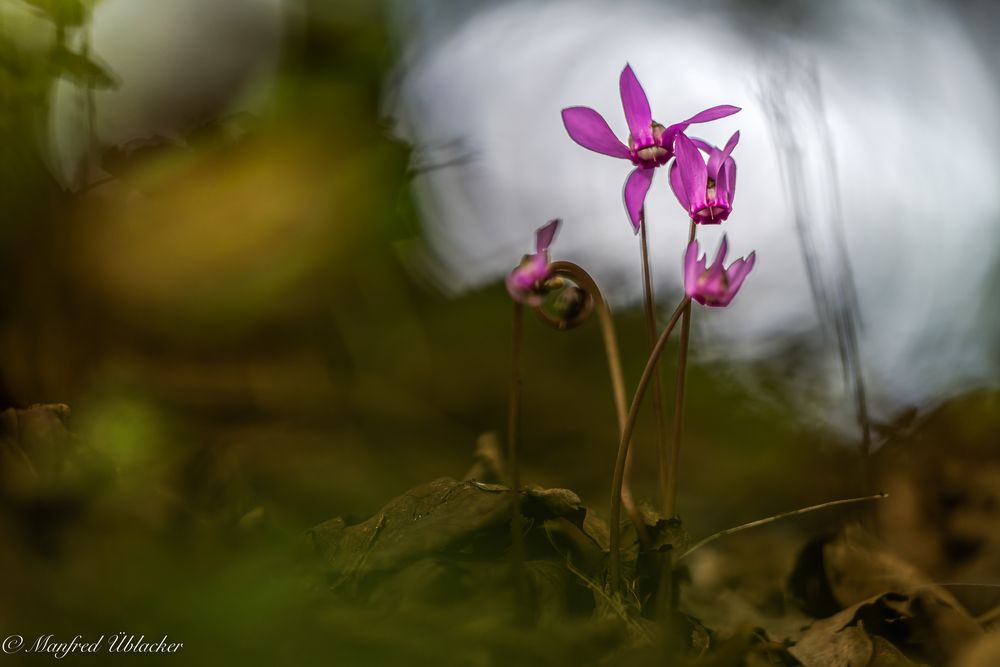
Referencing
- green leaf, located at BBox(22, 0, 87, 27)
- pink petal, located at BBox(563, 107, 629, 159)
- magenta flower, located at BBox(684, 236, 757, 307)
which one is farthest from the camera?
green leaf, located at BBox(22, 0, 87, 27)

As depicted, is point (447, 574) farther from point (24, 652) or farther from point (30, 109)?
point (30, 109)

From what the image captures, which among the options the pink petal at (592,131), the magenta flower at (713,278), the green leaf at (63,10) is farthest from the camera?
the green leaf at (63,10)

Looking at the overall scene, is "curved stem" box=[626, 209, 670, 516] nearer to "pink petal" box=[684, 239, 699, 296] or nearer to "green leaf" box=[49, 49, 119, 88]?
"pink petal" box=[684, 239, 699, 296]

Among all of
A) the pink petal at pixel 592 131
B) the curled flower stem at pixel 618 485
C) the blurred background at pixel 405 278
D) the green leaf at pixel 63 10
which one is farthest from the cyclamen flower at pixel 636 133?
the green leaf at pixel 63 10

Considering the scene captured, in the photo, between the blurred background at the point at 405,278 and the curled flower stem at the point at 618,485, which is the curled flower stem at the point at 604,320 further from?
the blurred background at the point at 405,278

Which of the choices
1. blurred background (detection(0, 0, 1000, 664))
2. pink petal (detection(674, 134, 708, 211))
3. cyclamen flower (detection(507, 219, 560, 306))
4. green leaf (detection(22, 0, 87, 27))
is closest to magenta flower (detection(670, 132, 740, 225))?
pink petal (detection(674, 134, 708, 211))

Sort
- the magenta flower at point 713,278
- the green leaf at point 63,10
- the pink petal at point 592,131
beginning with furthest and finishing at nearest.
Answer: the green leaf at point 63,10, the pink petal at point 592,131, the magenta flower at point 713,278

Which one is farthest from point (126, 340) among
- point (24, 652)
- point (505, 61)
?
point (505, 61)
